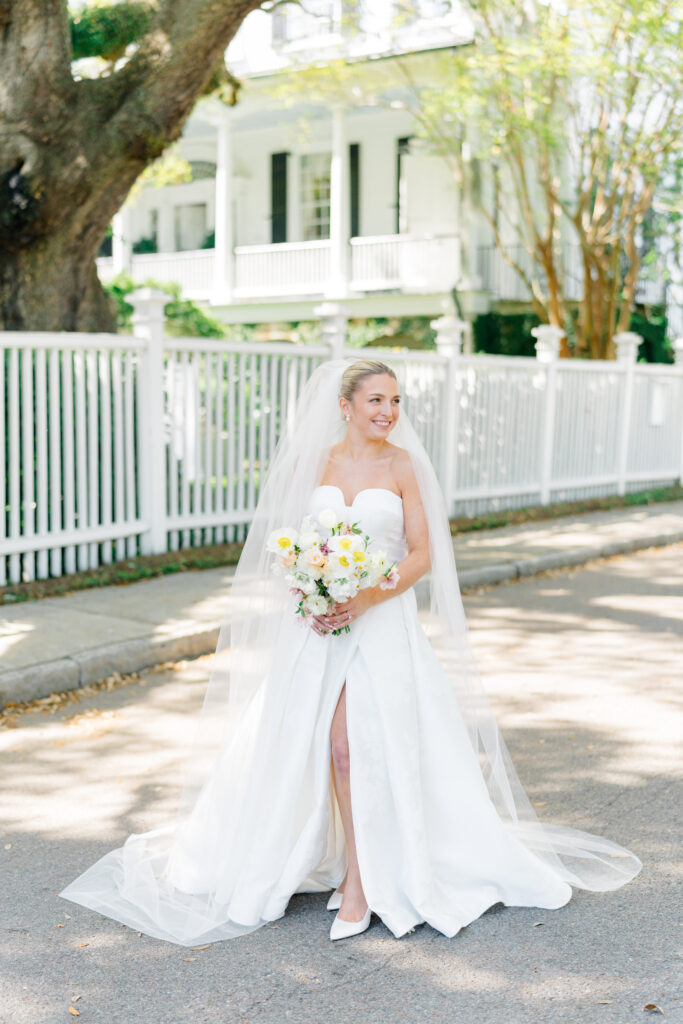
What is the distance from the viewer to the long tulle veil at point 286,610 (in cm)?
393

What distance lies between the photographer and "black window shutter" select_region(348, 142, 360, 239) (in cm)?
2311

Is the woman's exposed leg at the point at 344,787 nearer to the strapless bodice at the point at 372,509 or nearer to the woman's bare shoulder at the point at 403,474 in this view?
the strapless bodice at the point at 372,509

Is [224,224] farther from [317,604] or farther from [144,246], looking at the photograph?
[317,604]

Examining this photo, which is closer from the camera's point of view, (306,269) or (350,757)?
(350,757)

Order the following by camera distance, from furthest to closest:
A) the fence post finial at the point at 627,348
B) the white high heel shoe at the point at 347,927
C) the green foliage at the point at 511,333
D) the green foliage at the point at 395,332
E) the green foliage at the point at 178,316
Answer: the green foliage at the point at 395,332 → the green foliage at the point at 511,333 → the green foliage at the point at 178,316 → the fence post finial at the point at 627,348 → the white high heel shoe at the point at 347,927

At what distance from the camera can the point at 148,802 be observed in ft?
15.4

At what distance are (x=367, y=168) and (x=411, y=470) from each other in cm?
2032

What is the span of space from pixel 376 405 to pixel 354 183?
2049 centimetres

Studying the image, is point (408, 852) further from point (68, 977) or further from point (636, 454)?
point (636, 454)

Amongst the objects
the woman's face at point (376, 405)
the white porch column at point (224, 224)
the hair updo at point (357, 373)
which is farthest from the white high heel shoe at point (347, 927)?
the white porch column at point (224, 224)

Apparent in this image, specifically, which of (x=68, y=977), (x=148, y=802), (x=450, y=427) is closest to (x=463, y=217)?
(x=450, y=427)

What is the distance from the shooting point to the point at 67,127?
30.2ft

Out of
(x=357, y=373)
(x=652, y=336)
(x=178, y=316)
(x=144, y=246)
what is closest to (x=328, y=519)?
(x=357, y=373)

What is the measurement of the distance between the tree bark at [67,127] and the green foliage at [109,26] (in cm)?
104
